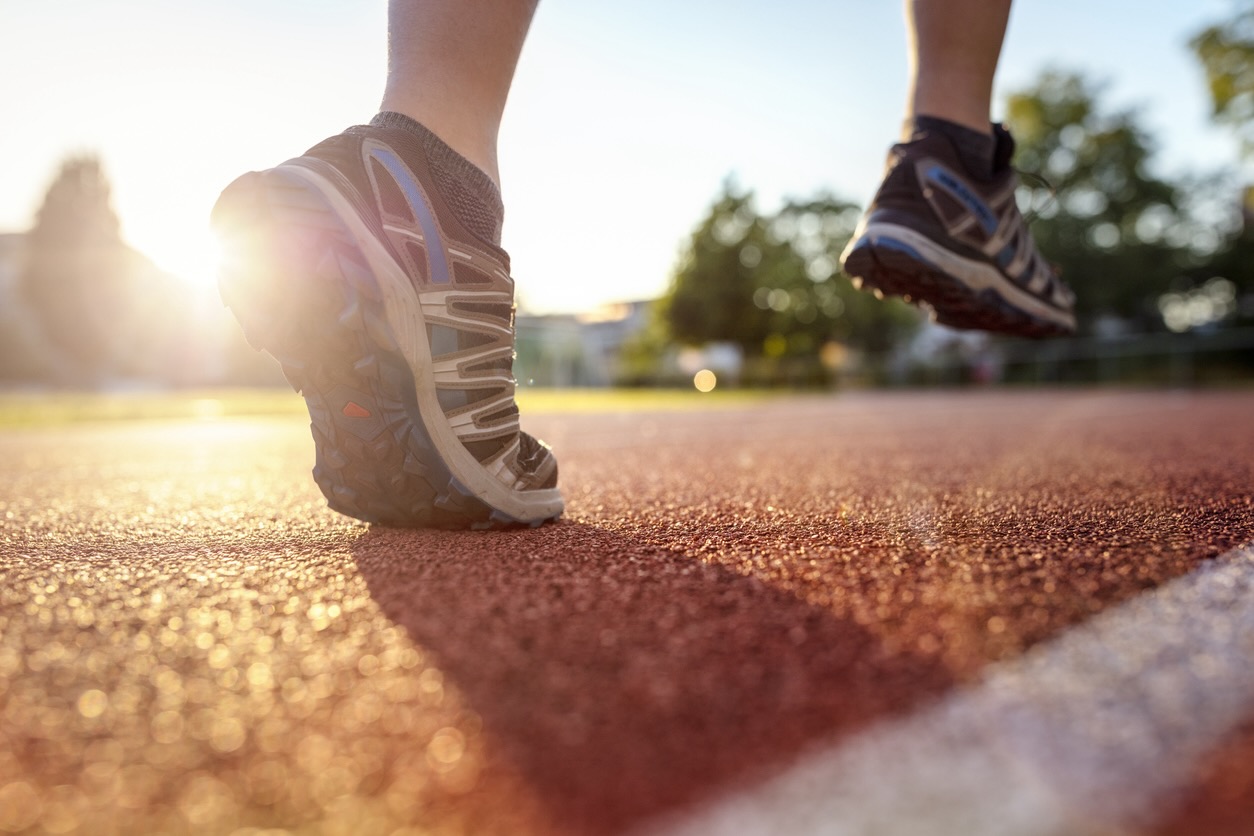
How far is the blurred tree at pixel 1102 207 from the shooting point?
25.6m

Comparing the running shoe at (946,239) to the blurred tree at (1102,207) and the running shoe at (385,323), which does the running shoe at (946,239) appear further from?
the blurred tree at (1102,207)

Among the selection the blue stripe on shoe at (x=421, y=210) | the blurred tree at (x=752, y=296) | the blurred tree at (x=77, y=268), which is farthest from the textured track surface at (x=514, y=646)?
the blurred tree at (x=77, y=268)

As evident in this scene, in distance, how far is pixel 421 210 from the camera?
3.75 ft

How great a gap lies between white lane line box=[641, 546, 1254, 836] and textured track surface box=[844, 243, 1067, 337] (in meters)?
1.05

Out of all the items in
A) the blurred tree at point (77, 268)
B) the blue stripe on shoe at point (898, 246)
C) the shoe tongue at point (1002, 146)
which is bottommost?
the blue stripe on shoe at point (898, 246)

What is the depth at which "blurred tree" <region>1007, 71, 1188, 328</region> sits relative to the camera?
1009 inches

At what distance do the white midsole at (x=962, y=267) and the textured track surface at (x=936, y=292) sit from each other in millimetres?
12

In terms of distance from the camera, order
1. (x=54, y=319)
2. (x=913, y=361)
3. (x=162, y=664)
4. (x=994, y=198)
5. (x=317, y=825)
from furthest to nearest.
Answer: (x=54, y=319)
(x=913, y=361)
(x=994, y=198)
(x=162, y=664)
(x=317, y=825)

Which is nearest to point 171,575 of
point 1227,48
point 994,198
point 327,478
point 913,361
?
point 327,478

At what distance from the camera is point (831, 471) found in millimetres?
2141

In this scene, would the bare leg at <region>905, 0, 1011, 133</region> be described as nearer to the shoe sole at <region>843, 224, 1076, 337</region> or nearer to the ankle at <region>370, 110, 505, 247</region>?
the shoe sole at <region>843, 224, 1076, 337</region>

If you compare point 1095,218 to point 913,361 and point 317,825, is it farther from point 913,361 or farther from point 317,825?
point 317,825

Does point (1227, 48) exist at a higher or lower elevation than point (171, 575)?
higher

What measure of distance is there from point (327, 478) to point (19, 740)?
0.66 m
